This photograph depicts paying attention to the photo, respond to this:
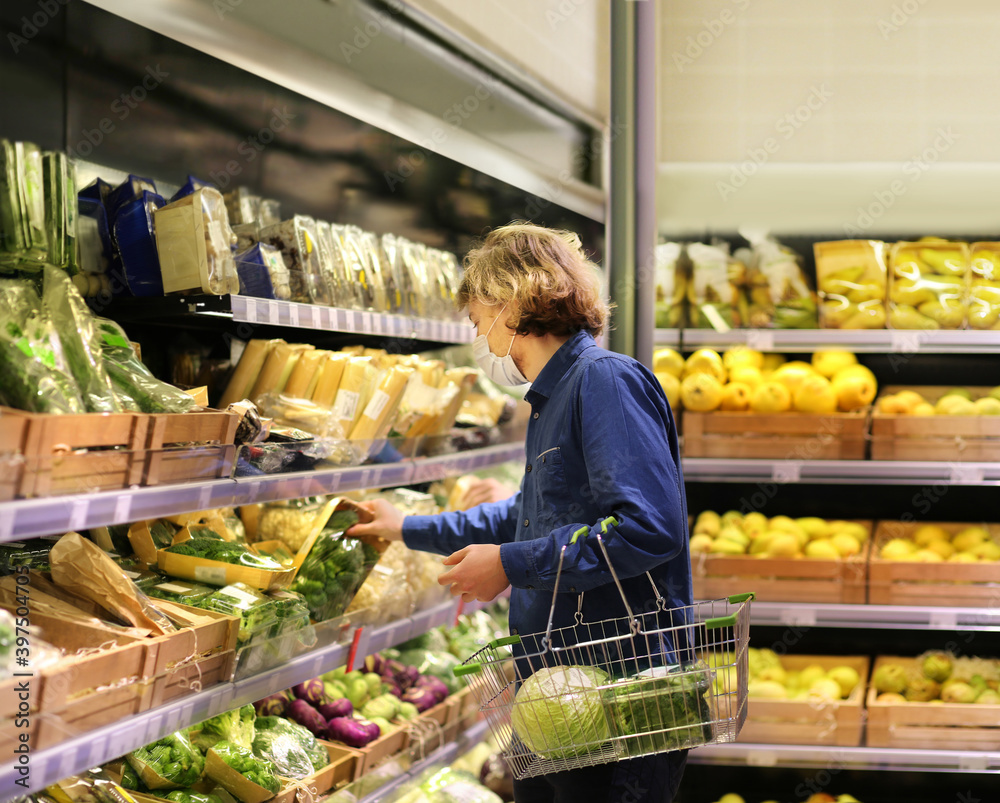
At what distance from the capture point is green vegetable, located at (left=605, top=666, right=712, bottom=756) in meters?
1.54

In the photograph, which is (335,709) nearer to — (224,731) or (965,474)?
(224,731)

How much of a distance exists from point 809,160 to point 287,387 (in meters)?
2.13

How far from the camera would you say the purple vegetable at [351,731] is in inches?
91.7

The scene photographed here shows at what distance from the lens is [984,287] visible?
3.16 metres

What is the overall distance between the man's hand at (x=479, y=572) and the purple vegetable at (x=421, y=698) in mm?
1106

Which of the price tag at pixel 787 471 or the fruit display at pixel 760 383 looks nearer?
the price tag at pixel 787 471

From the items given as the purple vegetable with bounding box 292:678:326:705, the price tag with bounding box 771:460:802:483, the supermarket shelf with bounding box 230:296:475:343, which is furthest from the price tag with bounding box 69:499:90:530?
the price tag with bounding box 771:460:802:483

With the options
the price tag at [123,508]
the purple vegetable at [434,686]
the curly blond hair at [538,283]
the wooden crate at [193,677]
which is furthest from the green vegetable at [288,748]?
the curly blond hair at [538,283]

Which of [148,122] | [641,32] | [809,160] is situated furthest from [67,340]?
[809,160]

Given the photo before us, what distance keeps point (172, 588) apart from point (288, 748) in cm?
56

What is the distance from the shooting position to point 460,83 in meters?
2.85

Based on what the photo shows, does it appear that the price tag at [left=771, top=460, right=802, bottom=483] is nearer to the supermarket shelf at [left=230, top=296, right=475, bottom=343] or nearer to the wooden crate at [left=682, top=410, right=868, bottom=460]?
the wooden crate at [left=682, top=410, right=868, bottom=460]

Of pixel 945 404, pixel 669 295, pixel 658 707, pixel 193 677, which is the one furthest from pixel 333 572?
pixel 945 404

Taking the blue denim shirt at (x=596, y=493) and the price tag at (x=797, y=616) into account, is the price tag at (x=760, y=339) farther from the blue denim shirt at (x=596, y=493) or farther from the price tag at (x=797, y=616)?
the blue denim shirt at (x=596, y=493)
